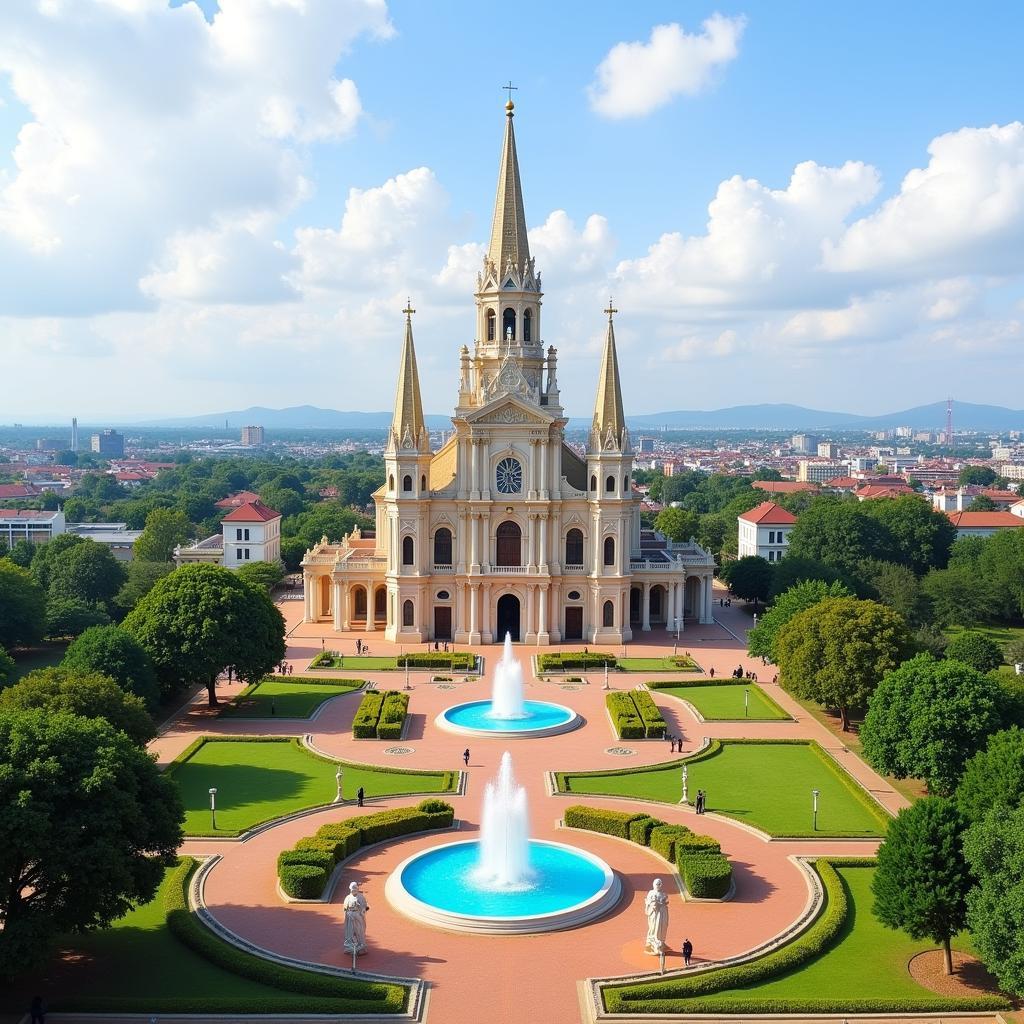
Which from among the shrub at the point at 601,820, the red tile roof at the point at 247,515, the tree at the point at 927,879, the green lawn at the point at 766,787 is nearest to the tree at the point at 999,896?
the tree at the point at 927,879

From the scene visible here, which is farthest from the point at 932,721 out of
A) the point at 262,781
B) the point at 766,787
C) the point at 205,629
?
the point at 205,629

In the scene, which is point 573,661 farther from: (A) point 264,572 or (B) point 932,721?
(A) point 264,572

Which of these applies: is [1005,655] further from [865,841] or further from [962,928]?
[962,928]

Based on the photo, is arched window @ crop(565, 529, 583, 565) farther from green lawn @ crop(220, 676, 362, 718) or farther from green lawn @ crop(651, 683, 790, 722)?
green lawn @ crop(220, 676, 362, 718)

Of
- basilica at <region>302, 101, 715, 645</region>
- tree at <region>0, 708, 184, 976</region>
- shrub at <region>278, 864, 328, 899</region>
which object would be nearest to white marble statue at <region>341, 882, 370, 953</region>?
shrub at <region>278, 864, 328, 899</region>

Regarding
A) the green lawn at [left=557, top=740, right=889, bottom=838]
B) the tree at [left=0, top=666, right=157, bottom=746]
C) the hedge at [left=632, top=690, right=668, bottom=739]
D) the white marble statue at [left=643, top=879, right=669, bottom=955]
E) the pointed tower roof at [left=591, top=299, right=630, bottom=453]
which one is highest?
the pointed tower roof at [left=591, top=299, right=630, bottom=453]
